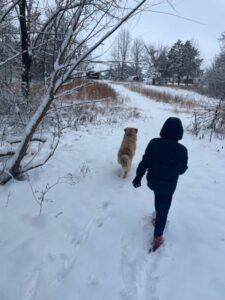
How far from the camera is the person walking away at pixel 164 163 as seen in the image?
321 centimetres

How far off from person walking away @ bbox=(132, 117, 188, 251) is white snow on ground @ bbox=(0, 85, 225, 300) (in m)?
0.43

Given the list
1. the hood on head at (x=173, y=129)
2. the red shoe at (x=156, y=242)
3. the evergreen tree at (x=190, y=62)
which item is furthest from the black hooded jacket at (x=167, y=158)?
the evergreen tree at (x=190, y=62)

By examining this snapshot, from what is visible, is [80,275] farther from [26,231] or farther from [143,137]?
[143,137]

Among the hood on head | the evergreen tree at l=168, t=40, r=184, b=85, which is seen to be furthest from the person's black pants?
the evergreen tree at l=168, t=40, r=184, b=85

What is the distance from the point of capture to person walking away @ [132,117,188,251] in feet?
Answer: 10.5

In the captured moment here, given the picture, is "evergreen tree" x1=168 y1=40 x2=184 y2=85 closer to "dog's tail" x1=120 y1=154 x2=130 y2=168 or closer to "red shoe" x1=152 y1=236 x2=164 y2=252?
"dog's tail" x1=120 y1=154 x2=130 y2=168

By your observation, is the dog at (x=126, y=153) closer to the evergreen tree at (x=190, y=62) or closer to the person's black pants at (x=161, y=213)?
the person's black pants at (x=161, y=213)

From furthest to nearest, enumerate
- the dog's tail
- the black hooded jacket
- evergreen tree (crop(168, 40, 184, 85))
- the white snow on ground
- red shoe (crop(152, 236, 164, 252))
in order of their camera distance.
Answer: evergreen tree (crop(168, 40, 184, 85)), the dog's tail, red shoe (crop(152, 236, 164, 252)), the black hooded jacket, the white snow on ground

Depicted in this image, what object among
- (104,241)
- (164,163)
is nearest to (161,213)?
(164,163)

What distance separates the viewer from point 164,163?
3.23m

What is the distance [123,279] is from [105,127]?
718 centimetres

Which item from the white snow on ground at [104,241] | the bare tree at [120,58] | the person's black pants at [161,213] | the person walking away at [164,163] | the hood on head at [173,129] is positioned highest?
the bare tree at [120,58]

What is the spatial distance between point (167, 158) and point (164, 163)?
7 centimetres

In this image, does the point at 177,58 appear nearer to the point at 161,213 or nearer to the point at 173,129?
the point at 173,129
